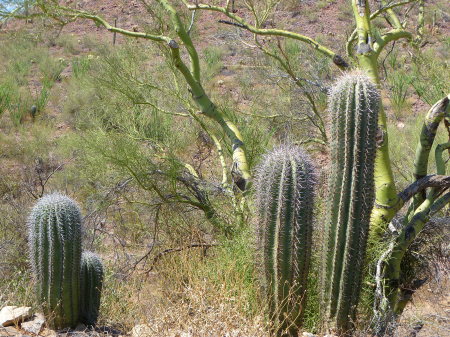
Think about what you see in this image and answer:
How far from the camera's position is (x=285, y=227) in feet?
12.7

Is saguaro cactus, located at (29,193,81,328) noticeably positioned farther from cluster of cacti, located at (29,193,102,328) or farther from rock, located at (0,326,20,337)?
rock, located at (0,326,20,337)

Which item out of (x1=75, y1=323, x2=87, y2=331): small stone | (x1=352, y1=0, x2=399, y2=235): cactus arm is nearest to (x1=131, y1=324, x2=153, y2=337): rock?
(x1=75, y1=323, x2=87, y2=331): small stone

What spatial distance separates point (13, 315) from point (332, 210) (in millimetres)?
2475

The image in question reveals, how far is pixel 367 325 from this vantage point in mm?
4203

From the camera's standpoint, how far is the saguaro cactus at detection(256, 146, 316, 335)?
386 cm

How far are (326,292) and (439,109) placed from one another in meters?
1.82

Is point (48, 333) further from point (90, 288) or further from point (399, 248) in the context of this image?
point (399, 248)

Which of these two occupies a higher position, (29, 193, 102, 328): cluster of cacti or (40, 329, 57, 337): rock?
(29, 193, 102, 328): cluster of cacti

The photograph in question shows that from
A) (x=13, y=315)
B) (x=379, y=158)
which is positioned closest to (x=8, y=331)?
(x=13, y=315)

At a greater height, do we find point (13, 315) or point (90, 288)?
point (90, 288)

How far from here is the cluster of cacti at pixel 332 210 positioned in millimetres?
3826

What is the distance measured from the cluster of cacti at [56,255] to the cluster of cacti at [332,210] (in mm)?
1488

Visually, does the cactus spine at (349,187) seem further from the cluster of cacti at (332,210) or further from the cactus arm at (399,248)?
the cactus arm at (399,248)

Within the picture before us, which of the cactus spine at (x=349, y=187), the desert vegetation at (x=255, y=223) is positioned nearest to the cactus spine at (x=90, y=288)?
the desert vegetation at (x=255, y=223)
